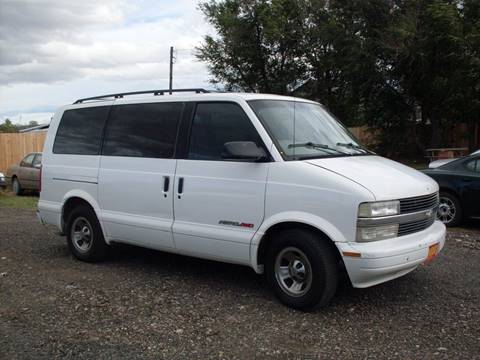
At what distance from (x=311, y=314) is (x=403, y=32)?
18330mm

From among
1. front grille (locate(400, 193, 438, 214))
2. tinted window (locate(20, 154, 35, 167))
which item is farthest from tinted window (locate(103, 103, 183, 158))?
tinted window (locate(20, 154, 35, 167))

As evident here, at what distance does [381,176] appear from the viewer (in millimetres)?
4801

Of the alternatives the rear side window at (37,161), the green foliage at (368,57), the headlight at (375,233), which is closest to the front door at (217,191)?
the headlight at (375,233)

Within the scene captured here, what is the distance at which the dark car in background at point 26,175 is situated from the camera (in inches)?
663

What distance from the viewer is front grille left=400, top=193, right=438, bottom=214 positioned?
186 inches

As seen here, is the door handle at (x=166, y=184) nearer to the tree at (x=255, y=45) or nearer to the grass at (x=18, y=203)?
the grass at (x=18, y=203)

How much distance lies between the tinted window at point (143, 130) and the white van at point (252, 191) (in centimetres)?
1

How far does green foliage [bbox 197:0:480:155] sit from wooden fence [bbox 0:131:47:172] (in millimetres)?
13151

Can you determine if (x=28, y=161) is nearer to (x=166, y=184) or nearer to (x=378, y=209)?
(x=166, y=184)

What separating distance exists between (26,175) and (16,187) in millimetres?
995

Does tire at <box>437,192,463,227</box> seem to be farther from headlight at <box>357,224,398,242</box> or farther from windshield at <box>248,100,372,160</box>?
headlight at <box>357,224,398,242</box>

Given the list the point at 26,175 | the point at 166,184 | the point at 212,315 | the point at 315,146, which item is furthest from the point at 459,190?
the point at 26,175

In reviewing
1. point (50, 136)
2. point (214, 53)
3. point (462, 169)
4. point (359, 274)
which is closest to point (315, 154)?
point (359, 274)

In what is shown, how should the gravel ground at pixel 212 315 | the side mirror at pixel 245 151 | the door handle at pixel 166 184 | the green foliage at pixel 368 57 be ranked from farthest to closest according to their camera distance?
the green foliage at pixel 368 57, the door handle at pixel 166 184, the side mirror at pixel 245 151, the gravel ground at pixel 212 315
